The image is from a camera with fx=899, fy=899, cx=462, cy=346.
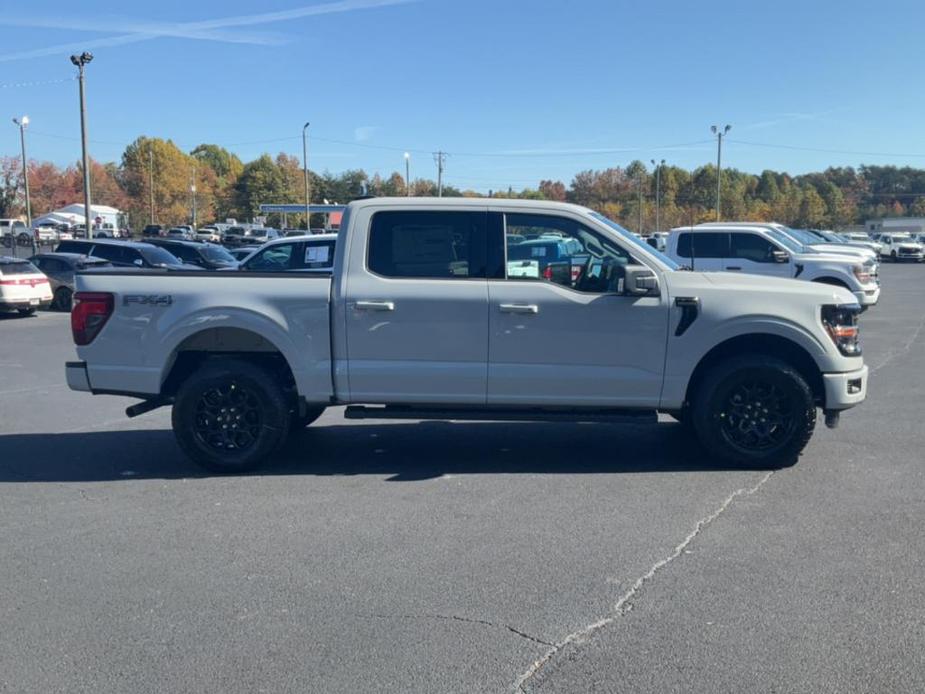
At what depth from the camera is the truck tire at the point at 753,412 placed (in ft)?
22.4

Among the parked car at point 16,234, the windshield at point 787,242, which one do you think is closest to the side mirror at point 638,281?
the windshield at point 787,242

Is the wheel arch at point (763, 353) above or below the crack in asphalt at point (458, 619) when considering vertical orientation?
above

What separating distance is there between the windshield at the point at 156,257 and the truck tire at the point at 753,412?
17327mm

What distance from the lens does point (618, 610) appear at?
4422 mm

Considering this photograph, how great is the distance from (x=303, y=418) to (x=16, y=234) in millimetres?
66255

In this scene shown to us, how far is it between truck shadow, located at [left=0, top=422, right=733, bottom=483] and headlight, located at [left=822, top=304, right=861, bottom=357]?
51.1 inches

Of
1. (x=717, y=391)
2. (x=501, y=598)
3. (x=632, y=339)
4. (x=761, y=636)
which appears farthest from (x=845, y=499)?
(x=501, y=598)

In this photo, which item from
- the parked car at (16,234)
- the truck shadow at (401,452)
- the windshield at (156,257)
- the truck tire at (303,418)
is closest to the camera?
the truck shadow at (401,452)

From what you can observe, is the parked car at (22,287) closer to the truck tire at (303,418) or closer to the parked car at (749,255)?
the parked car at (749,255)

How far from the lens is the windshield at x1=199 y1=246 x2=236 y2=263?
990 inches

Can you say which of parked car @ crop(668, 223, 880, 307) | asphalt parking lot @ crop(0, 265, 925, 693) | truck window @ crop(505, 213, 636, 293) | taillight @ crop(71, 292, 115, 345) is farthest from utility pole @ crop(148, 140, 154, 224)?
truck window @ crop(505, 213, 636, 293)

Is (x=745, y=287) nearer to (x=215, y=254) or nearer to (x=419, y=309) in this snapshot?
(x=419, y=309)

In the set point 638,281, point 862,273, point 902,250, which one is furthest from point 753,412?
point 902,250

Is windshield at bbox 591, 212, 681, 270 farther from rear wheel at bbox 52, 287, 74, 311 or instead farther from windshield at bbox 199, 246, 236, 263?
windshield at bbox 199, 246, 236, 263
